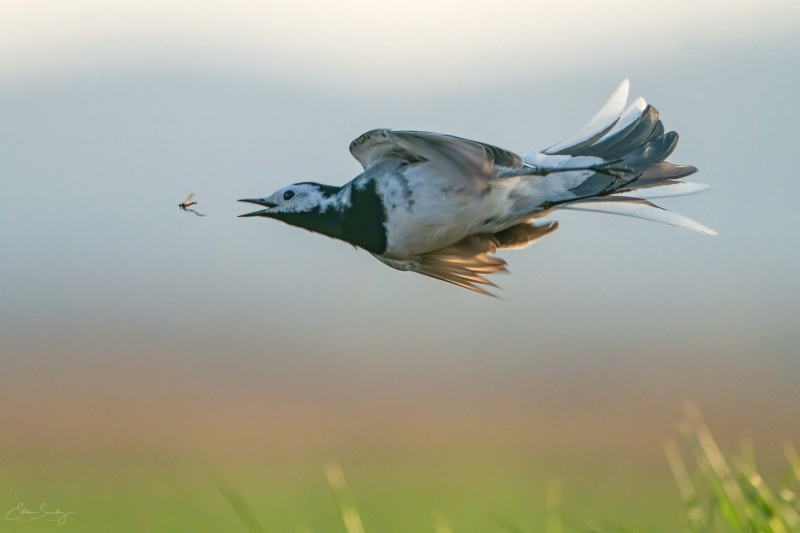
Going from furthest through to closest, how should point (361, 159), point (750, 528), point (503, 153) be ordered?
point (361, 159) < point (503, 153) < point (750, 528)

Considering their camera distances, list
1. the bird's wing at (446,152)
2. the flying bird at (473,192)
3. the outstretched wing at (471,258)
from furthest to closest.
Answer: the outstretched wing at (471,258), the flying bird at (473,192), the bird's wing at (446,152)

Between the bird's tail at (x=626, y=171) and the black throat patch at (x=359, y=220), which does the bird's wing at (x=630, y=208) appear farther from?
the black throat patch at (x=359, y=220)

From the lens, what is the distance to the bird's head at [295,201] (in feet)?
8.16

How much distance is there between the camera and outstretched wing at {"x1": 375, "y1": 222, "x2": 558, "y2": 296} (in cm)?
244

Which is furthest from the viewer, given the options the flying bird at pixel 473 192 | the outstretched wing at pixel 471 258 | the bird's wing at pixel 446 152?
the outstretched wing at pixel 471 258

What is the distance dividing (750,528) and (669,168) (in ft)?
3.33

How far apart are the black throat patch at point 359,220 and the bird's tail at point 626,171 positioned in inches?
19.6

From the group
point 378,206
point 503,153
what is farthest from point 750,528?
point 378,206

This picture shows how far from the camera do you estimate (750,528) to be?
1.93 m

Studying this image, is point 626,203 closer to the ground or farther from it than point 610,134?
closer to the ground

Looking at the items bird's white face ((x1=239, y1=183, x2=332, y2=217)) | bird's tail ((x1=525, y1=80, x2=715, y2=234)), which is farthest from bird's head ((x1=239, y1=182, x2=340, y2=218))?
bird's tail ((x1=525, y1=80, x2=715, y2=234))

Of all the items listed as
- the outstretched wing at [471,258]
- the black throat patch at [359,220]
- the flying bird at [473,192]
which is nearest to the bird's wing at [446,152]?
the flying bird at [473,192]

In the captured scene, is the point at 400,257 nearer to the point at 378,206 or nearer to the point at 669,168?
the point at 378,206

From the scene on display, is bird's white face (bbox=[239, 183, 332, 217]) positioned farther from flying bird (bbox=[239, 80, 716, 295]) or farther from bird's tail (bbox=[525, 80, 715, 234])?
bird's tail (bbox=[525, 80, 715, 234])
